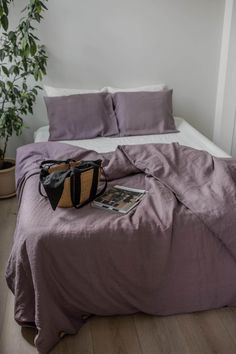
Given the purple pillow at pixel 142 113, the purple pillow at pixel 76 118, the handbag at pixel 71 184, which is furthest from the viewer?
the purple pillow at pixel 142 113

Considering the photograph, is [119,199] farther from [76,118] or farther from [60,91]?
[60,91]

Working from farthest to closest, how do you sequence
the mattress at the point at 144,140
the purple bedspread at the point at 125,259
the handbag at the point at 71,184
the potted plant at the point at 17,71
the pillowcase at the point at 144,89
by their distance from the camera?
the pillowcase at the point at 144,89, the mattress at the point at 144,140, the potted plant at the point at 17,71, the handbag at the point at 71,184, the purple bedspread at the point at 125,259

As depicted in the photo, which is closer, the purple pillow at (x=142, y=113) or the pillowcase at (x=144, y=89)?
the purple pillow at (x=142, y=113)

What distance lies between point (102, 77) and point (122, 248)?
2135mm

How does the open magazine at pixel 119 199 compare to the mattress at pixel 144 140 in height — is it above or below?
below

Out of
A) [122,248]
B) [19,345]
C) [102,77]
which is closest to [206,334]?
[122,248]

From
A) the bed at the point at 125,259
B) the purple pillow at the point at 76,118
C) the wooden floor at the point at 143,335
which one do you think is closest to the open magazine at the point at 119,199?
the bed at the point at 125,259

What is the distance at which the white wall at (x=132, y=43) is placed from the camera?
3.14 m

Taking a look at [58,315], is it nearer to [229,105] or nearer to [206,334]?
[206,334]

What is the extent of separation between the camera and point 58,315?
1.63 metres

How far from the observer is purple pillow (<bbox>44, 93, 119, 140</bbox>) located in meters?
2.96

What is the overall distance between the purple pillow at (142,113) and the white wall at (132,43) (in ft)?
1.15

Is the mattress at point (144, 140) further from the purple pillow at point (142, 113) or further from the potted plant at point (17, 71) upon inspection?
the potted plant at point (17, 71)

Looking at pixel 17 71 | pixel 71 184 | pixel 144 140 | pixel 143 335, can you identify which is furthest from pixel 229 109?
pixel 143 335
